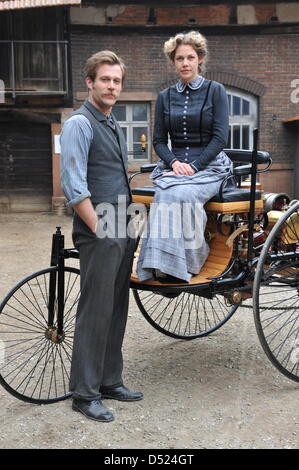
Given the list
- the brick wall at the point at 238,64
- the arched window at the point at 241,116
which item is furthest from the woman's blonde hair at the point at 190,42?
the arched window at the point at 241,116

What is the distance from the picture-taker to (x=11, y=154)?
13055mm

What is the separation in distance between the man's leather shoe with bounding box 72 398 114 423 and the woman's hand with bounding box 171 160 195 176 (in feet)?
4.63

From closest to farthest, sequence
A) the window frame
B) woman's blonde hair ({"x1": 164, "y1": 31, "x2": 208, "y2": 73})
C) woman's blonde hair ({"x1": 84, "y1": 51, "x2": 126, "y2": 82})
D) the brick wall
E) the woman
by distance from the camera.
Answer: woman's blonde hair ({"x1": 84, "y1": 51, "x2": 126, "y2": 82}) → the woman → woman's blonde hair ({"x1": 164, "y1": 31, "x2": 208, "y2": 73}) → the brick wall → the window frame

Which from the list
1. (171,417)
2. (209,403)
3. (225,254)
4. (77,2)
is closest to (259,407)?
(209,403)

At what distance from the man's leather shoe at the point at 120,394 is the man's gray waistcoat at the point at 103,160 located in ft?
3.73

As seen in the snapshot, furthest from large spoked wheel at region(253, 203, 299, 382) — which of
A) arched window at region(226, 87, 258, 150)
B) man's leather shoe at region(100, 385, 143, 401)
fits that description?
arched window at region(226, 87, 258, 150)

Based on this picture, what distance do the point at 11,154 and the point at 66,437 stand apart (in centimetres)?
1093

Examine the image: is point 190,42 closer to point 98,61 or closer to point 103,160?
point 98,61

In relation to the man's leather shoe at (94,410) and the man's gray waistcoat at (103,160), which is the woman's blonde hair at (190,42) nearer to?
the man's gray waistcoat at (103,160)

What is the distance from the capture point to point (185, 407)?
3264 millimetres

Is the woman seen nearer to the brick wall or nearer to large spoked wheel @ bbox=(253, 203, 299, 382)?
large spoked wheel @ bbox=(253, 203, 299, 382)

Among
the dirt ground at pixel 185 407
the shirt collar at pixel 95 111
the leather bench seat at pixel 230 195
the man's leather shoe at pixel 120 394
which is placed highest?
the shirt collar at pixel 95 111

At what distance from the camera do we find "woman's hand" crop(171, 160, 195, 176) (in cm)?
340

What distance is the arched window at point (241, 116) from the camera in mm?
13203
